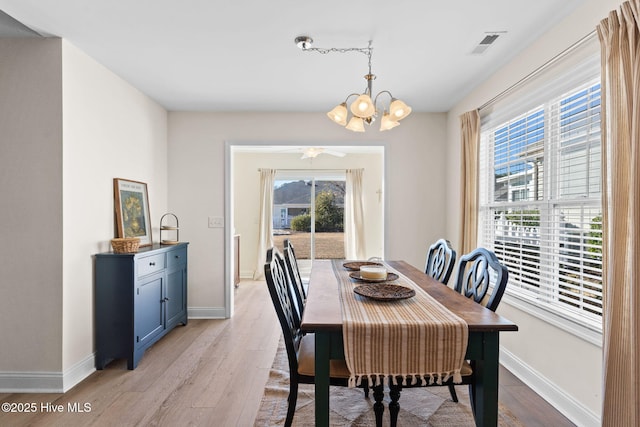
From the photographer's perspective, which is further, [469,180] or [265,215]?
[265,215]

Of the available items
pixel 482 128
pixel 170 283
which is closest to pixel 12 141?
pixel 170 283

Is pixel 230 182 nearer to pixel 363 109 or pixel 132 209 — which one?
pixel 132 209

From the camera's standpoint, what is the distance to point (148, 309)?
9.61ft

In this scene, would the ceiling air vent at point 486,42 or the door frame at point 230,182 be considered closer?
the ceiling air vent at point 486,42

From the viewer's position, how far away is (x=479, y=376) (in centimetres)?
150

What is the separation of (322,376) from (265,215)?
4.92 metres

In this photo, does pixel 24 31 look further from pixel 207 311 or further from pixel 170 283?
pixel 207 311

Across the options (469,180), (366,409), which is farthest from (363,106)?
(366,409)

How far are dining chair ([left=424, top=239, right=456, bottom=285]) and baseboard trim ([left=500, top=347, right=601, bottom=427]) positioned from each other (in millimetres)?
907

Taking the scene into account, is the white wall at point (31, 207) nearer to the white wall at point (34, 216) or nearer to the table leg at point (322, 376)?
the white wall at point (34, 216)

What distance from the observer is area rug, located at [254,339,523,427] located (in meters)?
2.00

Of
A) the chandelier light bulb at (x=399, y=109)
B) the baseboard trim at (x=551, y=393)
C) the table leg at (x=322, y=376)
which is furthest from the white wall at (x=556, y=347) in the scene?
the table leg at (x=322, y=376)

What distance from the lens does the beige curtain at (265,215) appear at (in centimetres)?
621

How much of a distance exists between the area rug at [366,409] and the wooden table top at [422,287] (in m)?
0.77
